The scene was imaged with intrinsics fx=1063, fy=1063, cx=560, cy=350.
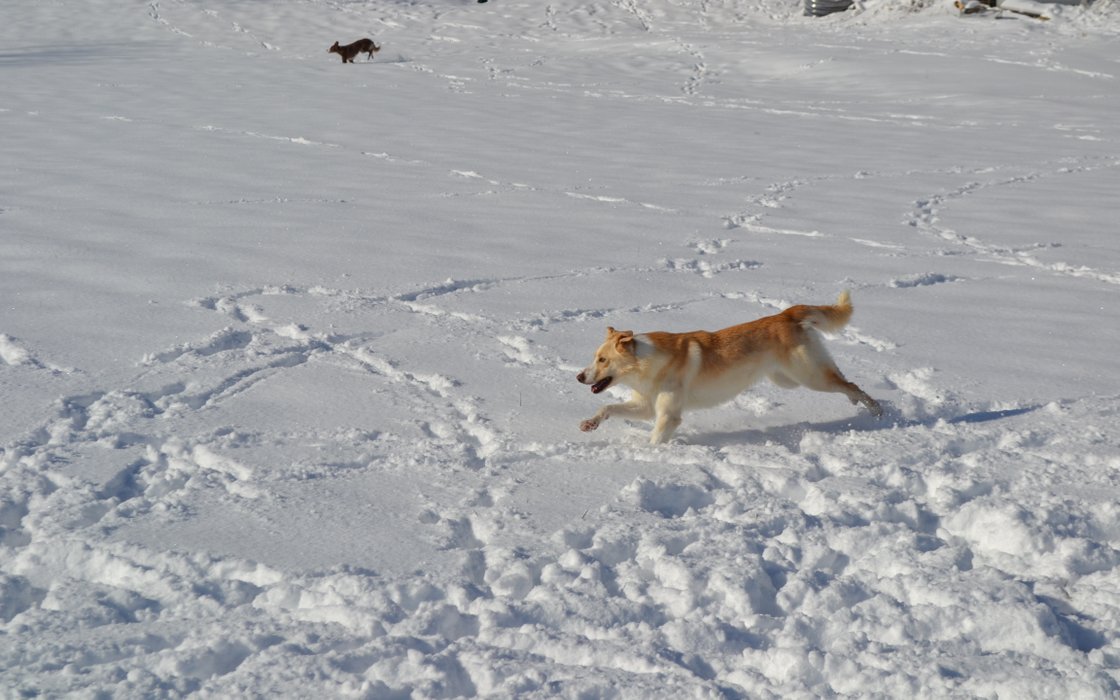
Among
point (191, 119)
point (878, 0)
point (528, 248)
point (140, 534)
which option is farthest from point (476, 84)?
point (140, 534)

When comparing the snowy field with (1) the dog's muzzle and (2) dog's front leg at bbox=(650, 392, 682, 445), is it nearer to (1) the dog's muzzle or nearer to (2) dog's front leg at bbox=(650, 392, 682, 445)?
(2) dog's front leg at bbox=(650, 392, 682, 445)

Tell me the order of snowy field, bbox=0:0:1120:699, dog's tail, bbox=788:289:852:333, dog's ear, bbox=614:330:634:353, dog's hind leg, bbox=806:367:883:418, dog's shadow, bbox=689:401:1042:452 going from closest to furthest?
snowy field, bbox=0:0:1120:699, dog's ear, bbox=614:330:634:353, dog's shadow, bbox=689:401:1042:452, dog's hind leg, bbox=806:367:883:418, dog's tail, bbox=788:289:852:333

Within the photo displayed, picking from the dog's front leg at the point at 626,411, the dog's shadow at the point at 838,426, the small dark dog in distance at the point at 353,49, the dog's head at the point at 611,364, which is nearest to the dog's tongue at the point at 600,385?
the dog's head at the point at 611,364

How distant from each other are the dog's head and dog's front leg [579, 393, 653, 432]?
0.14m

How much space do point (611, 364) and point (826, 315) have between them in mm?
1142

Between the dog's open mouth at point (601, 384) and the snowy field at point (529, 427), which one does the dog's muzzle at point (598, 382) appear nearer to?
the dog's open mouth at point (601, 384)

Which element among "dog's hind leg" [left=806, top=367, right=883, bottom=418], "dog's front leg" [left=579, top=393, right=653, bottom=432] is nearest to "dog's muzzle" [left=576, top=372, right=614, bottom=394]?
"dog's front leg" [left=579, top=393, right=653, bottom=432]

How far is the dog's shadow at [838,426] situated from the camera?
485 cm

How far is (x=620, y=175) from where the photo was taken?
36.5 ft

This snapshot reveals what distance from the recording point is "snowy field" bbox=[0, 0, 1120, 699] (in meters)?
3.21

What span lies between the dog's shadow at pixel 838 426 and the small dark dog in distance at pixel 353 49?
741 inches

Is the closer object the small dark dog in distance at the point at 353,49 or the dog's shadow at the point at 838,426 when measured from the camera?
the dog's shadow at the point at 838,426

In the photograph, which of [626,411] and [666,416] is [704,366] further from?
[626,411]

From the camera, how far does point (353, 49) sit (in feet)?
72.4
